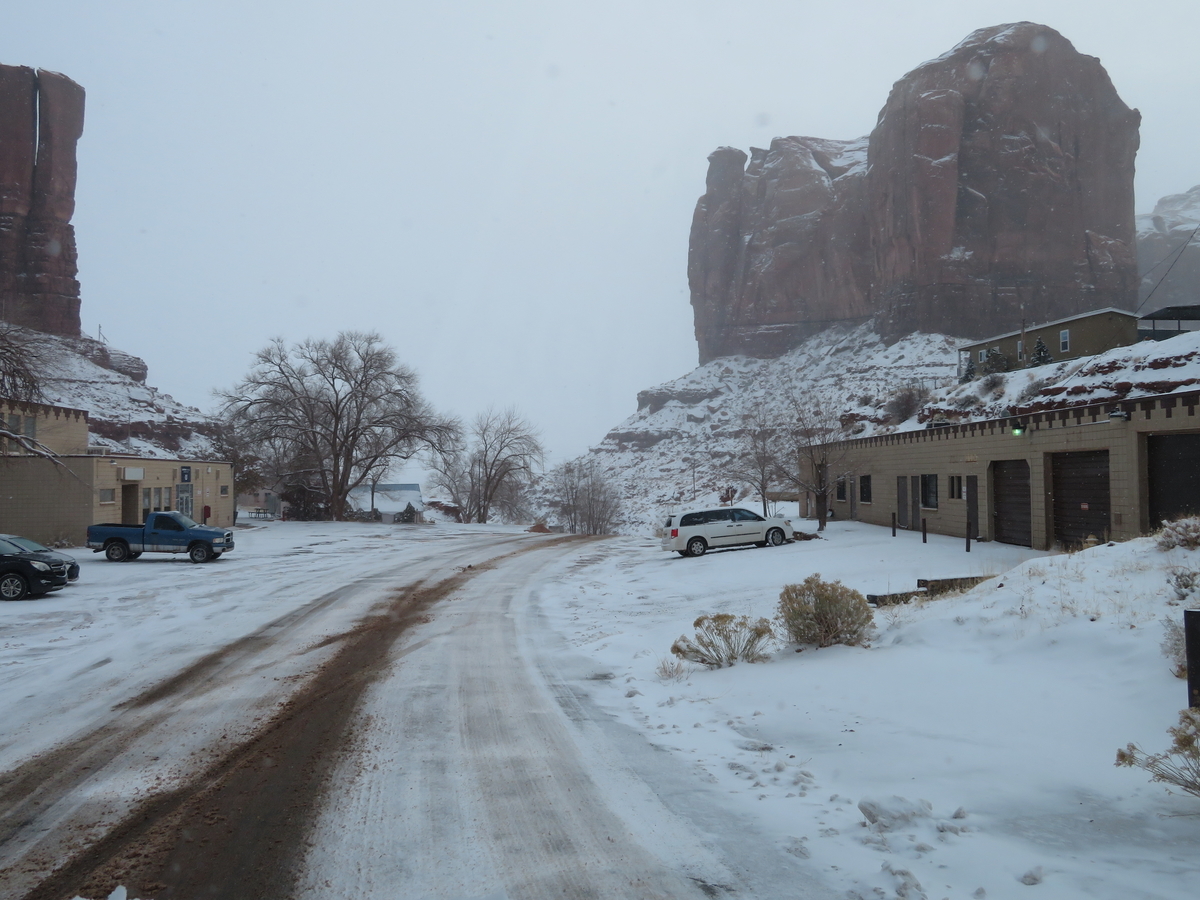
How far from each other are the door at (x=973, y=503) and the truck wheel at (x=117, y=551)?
26.7 m

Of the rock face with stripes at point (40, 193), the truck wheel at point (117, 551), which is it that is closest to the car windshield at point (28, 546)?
the truck wheel at point (117, 551)

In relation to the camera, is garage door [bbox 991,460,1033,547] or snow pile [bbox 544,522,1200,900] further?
garage door [bbox 991,460,1033,547]

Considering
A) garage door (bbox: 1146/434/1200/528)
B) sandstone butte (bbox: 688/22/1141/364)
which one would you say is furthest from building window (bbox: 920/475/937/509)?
sandstone butte (bbox: 688/22/1141/364)

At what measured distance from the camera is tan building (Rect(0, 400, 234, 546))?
27.8 meters

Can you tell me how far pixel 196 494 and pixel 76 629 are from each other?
2705cm

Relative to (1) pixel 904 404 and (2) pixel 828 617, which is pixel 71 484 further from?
(1) pixel 904 404

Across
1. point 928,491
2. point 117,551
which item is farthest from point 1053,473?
point 117,551

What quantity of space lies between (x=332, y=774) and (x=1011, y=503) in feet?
67.5

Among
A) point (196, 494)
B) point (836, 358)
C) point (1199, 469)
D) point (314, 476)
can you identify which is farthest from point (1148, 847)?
point (836, 358)

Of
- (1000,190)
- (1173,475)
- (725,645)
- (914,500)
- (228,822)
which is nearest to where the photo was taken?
(228,822)

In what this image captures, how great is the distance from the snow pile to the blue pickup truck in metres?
18.0

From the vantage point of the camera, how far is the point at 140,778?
228 inches

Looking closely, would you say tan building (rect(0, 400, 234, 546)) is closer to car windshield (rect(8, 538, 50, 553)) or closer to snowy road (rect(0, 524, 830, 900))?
car windshield (rect(8, 538, 50, 553))

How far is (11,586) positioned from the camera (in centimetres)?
1602
